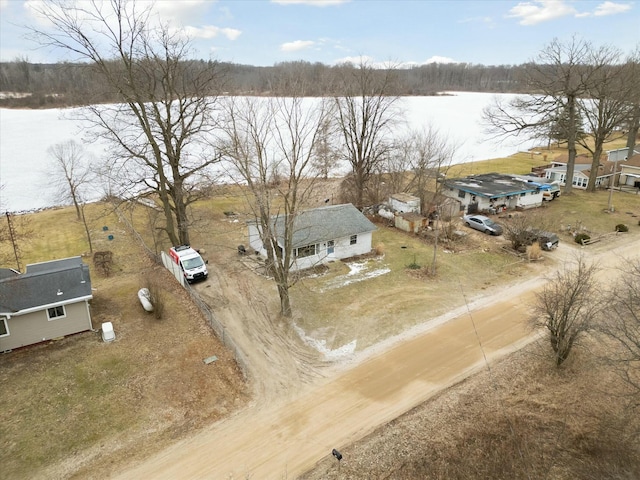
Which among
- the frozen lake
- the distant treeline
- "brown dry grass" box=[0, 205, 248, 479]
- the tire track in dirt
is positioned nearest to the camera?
"brown dry grass" box=[0, 205, 248, 479]

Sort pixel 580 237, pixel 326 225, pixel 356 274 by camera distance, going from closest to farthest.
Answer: pixel 356 274, pixel 326 225, pixel 580 237

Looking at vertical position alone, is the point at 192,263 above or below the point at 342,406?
above

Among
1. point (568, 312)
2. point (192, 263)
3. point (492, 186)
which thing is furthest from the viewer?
point (492, 186)

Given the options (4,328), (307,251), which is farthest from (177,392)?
(307,251)

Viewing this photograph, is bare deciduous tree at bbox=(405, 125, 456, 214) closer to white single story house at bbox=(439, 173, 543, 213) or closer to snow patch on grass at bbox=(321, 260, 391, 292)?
white single story house at bbox=(439, 173, 543, 213)

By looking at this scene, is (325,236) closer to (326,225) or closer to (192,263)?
(326,225)

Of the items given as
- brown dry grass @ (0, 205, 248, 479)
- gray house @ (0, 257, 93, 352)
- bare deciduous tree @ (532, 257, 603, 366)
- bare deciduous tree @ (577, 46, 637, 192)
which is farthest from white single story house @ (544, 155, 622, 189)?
gray house @ (0, 257, 93, 352)

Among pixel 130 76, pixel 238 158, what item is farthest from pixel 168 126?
pixel 238 158
